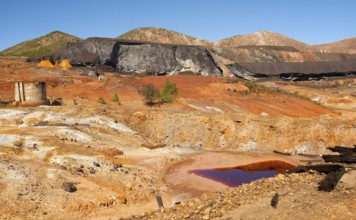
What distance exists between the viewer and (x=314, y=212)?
10211 mm

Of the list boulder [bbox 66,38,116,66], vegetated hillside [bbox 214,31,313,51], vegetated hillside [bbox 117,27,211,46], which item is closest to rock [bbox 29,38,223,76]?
boulder [bbox 66,38,116,66]

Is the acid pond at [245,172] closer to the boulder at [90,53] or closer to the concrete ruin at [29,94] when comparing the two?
the concrete ruin at [29,94]

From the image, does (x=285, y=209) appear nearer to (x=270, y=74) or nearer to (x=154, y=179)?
(x=154, y=179)

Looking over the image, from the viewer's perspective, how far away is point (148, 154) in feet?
74.2

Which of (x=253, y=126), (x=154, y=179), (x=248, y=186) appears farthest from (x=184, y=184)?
(x=253, y=126)

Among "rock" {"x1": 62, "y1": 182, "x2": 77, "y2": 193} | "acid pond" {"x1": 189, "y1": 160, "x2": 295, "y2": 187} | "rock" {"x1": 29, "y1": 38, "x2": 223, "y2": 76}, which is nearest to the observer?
"rock" {"x1": 62, "y1": 182, "x2": 77, "y2": 193}

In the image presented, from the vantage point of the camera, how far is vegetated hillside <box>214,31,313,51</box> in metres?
125

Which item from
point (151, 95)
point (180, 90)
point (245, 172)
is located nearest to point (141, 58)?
point (180, 90)

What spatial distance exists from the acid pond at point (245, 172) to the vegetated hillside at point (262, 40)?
341ft

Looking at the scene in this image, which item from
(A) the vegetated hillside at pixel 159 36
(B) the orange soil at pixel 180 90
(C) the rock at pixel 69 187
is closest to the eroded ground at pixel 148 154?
(C) the rock at pixel 69 187

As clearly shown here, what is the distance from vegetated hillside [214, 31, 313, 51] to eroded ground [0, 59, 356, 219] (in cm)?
8636

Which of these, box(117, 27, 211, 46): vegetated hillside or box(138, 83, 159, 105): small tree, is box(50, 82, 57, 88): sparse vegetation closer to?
box(138, 83, 159, 105): small tree

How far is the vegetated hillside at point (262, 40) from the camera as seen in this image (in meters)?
125

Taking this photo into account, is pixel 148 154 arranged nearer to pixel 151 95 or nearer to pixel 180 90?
pixel 151 95
